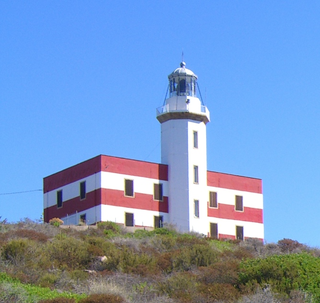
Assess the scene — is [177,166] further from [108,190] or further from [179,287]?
[179,287]

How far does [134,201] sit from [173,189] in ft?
8.70

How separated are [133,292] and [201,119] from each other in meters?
25.5

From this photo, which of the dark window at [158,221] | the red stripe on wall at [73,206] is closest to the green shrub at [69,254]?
the red stripe on wall at [73,206]

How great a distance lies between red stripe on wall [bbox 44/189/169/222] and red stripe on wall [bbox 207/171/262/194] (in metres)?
3.45

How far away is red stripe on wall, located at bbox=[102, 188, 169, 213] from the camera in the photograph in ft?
136

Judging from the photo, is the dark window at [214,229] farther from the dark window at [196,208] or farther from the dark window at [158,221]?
the dark window at [158,221]

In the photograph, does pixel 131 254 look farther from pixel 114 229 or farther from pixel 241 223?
pixel 241 223

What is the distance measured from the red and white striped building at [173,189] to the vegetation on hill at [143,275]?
12.0 m

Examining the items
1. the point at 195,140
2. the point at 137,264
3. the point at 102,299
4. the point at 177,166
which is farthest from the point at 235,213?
the point at 102,299

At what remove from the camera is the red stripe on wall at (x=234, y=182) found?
149 feet

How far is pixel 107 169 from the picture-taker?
137 feet

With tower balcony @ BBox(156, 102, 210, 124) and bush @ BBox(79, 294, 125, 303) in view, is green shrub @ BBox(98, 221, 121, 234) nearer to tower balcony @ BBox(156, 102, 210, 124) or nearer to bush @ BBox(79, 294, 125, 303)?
tower balcony @ BBox(156, 102, 210, 124)

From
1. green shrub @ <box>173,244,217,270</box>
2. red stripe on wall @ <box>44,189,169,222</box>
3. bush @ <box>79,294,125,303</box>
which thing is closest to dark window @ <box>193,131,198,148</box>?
red stripe on wall @ <box>44,189,169,222</box>

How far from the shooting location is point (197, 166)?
146 feet
